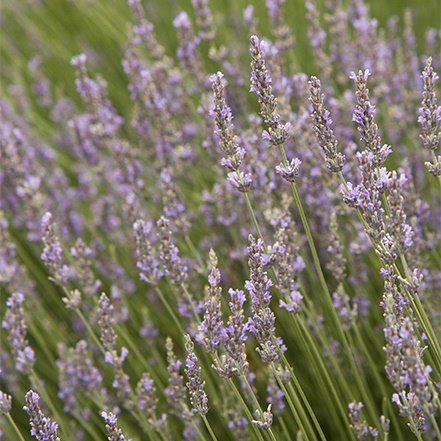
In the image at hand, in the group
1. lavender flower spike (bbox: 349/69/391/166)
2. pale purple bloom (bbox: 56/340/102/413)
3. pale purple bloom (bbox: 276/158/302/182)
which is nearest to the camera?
lavender flower spike (bbox: 349/69/391/166)

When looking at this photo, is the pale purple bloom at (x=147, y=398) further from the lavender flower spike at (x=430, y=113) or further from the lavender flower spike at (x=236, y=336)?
the lavender flower spike at (x=430, y=113)

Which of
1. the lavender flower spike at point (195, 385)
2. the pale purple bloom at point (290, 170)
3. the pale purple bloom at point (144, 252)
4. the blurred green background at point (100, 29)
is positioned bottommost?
the lavender flower spike at point (195, 385)

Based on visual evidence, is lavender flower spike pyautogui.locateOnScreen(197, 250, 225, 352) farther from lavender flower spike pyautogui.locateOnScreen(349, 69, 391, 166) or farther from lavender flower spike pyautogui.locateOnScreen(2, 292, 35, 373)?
lavender flower spike pyautogui.locateOnScreen(2, 292, 35, 373)

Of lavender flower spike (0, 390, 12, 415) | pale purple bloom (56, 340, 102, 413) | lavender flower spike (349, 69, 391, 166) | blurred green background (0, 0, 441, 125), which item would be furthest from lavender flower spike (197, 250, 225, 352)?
blurred green background (0, 0, 441, 125)

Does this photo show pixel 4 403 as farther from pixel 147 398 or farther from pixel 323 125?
pixel 323 125

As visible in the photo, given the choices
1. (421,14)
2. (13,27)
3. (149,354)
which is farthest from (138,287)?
(13,27)

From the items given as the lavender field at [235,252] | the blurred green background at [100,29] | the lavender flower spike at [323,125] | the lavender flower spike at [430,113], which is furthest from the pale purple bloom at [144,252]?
the blurred green background at [100,29]

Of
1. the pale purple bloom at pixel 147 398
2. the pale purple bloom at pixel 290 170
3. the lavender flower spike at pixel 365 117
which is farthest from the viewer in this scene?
the pale purple bloom at pixel 147 398

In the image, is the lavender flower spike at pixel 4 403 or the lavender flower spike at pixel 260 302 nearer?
the lavender flower spike at pixel 260 302

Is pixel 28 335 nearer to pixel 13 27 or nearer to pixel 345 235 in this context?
pixel 345 235
